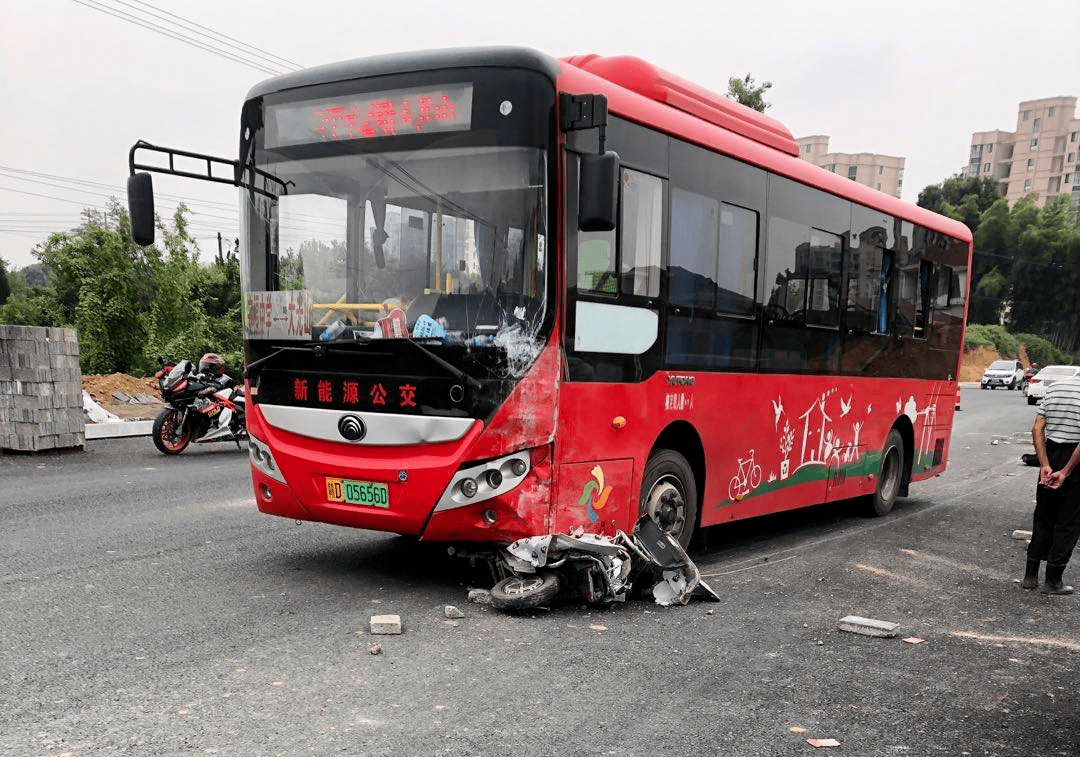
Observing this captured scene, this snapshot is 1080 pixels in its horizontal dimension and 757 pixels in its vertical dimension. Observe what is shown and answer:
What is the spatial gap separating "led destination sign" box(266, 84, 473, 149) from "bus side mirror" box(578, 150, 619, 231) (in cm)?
79

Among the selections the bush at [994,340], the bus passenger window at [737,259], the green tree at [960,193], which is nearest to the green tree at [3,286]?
the bush at [994,340]

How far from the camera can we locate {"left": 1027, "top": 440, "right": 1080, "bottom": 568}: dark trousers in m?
6.90

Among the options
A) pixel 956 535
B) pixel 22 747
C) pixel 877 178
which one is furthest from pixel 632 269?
pixel 877 178

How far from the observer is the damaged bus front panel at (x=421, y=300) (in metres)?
5.60

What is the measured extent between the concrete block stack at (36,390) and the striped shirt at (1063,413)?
11.7 metres

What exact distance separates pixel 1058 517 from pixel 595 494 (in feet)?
11.6

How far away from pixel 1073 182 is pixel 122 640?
134372 millimetres

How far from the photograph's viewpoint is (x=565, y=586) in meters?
5.95

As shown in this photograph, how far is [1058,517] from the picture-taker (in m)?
6.97

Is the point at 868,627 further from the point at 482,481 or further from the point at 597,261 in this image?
the point at 597,261

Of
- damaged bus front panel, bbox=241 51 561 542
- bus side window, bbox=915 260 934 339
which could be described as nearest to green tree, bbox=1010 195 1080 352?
bus side window, bbox=915 260 934 339

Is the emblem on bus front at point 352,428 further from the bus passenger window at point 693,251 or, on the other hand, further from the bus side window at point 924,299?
the bus side window at point 924,299

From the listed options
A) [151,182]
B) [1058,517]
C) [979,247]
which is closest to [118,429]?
[151,182]

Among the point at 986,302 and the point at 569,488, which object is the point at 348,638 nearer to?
the point at 569,488
